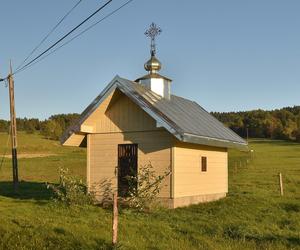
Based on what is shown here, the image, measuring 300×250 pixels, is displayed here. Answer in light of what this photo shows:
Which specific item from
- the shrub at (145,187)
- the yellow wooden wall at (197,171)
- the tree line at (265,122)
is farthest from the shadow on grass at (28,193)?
the tree line at (265,122)

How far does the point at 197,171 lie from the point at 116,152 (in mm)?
3244

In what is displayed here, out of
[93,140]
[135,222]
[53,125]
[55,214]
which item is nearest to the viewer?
[135,222]

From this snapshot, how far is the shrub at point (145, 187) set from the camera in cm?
1734

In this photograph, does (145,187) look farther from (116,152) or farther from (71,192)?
(71,192)

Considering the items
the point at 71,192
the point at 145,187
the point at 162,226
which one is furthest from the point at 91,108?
the point at 162,226

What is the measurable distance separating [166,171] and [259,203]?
3893 millimetres

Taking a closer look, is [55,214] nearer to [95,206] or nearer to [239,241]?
[95,206]

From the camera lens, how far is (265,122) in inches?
4852

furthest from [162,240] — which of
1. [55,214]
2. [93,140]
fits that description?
[93,140]

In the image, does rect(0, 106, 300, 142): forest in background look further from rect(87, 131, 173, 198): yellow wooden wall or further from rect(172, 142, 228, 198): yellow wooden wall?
rect(87, 131, 173, 198): yellow wooden wall

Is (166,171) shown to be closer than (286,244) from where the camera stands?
No

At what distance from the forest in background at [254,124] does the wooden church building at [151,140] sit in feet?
305

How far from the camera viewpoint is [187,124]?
18891 millimetres

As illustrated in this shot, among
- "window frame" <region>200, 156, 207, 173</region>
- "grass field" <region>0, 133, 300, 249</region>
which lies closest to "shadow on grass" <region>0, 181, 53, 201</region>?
"grass field" <region>0, 133, 300, 249</region>
